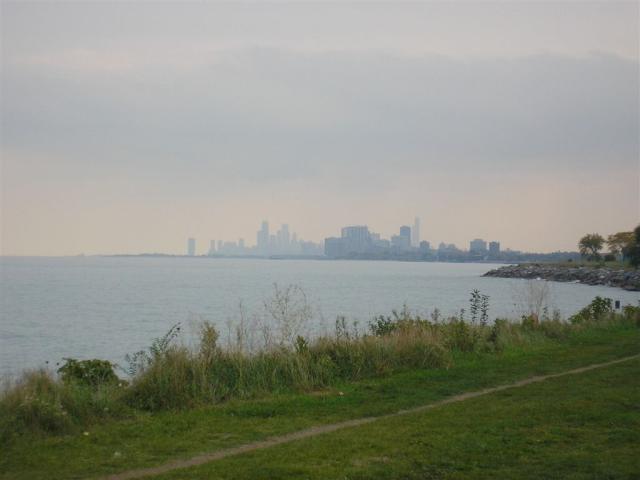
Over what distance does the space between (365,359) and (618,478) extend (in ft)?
24.4

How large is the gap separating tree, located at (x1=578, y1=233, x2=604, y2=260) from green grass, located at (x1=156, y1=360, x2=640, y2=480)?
136 meters

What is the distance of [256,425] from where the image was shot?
959 cm

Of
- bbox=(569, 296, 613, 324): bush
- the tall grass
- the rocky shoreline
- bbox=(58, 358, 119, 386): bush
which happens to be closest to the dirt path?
the tall grass

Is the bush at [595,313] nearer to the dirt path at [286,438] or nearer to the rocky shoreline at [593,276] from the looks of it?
the dirt path at [286,438]

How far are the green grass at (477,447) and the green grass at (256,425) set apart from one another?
48 mm

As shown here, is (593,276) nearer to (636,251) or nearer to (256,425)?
(636,251)

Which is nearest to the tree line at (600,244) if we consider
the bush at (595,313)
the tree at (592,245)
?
the tree at (592,245)

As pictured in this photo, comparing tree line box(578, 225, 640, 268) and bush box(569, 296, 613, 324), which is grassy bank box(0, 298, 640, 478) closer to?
bush box(569, 296, 613, 324)

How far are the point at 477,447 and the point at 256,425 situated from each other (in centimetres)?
323

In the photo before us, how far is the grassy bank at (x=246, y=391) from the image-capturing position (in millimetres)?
8430

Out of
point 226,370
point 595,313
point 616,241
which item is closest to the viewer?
point 226,370

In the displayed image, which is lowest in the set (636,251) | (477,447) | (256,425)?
(256,425)

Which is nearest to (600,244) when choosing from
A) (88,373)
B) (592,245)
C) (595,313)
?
(592,245)

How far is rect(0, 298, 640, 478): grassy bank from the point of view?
8430 mm
